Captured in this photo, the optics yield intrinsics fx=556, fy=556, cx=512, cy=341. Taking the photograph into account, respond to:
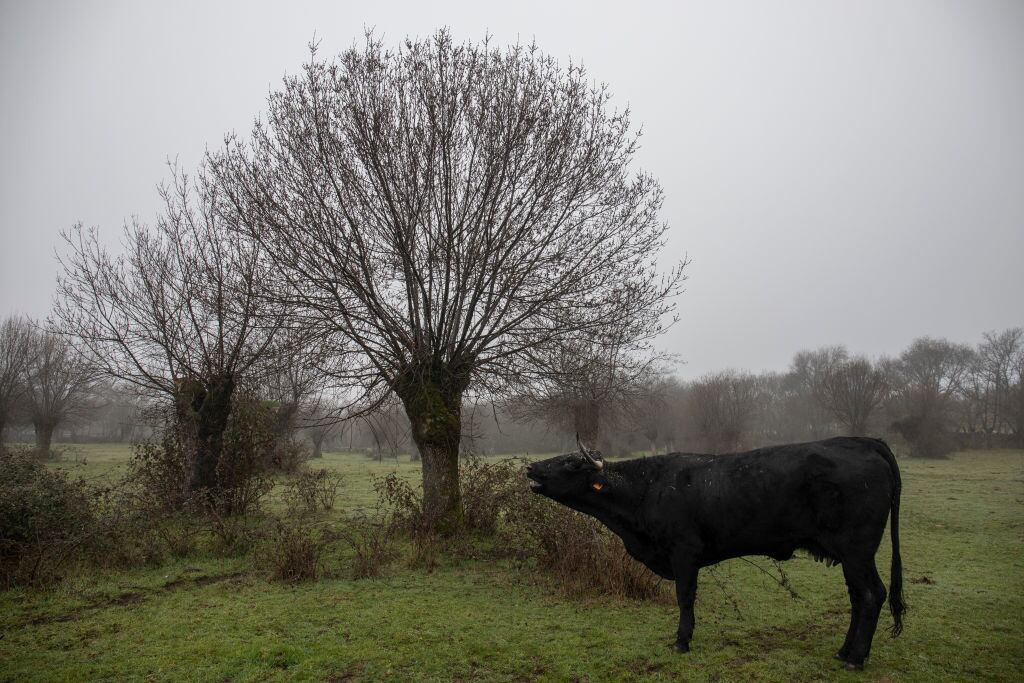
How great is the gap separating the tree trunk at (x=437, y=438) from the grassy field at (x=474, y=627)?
123 centimetres

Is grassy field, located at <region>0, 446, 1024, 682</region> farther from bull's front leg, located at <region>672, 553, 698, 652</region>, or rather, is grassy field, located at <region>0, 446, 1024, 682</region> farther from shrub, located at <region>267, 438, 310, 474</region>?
shrub, located at <region>267, 438, 310, 474</region>

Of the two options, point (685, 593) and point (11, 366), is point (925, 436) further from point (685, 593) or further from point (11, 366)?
point (11, 366)

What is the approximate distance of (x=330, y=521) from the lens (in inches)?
562

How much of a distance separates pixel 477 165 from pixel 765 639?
9588mm

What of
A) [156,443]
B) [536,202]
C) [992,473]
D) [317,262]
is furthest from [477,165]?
[992,473]

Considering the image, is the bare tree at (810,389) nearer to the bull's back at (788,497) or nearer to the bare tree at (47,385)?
the bull's back at (788,497)

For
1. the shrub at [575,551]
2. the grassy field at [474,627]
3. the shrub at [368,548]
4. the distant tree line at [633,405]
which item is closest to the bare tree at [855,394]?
the distant tree line at [633,405]

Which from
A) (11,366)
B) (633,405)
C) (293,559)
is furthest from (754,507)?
(11,366)

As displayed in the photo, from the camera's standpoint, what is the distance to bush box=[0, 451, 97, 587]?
891cm

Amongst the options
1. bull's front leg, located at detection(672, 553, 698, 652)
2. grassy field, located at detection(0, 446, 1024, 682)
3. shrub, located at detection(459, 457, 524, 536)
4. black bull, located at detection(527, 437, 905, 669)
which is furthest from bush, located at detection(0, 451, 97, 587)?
bull's front leg, located at detection(672, 553, 698, 652)

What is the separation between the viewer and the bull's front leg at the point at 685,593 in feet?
21.7

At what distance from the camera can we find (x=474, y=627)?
748 cm

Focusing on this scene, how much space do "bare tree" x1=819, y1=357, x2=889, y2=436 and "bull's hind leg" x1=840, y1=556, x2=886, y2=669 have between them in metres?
41.5

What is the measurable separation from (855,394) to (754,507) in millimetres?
42211
